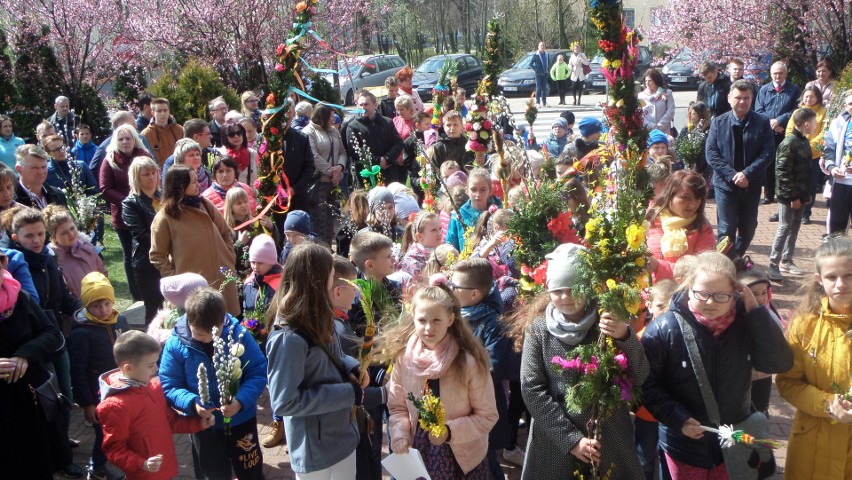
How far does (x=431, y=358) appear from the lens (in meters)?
3.91

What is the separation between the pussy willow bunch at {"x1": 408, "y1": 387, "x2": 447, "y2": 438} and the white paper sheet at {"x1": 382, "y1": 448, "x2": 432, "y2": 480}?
0.14 metres

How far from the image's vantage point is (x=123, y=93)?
16391 millimetres

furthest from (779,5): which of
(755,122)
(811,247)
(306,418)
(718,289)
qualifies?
(306,418)

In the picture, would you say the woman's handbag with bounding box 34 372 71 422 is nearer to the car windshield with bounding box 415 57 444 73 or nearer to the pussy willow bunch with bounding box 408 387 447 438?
the pussy willow bunch with bounding box 408 387 447 438

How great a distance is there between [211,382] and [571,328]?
6.71 feet

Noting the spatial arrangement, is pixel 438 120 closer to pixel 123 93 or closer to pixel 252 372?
pixel 252 372

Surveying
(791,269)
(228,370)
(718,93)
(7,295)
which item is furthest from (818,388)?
(718,93)

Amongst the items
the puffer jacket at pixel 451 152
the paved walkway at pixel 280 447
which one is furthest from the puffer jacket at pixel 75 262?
the puffer jacket at pixel 451 152

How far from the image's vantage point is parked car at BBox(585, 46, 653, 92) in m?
25.2

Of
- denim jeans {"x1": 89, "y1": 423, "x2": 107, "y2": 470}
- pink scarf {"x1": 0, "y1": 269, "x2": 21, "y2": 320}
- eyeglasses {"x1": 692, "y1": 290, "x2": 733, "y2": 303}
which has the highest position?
pink scarf {"x1": 0, "y1": 269, "x2": 21, "y2": 320}

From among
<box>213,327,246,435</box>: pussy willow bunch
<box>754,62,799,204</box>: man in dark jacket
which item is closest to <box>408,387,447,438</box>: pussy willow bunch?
<box>213,327,246,435</box>: pussy willow bunch

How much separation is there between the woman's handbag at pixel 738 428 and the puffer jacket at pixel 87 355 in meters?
3.63

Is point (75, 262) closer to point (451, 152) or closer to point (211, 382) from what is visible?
point (211, 382)

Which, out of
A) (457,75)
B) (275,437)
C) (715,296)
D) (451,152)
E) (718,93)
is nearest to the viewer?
(715,296)
